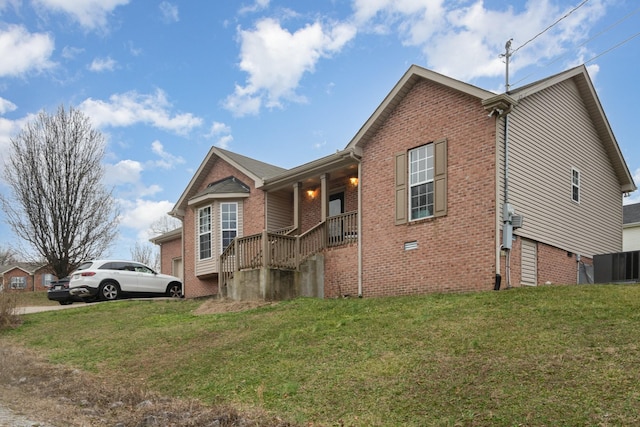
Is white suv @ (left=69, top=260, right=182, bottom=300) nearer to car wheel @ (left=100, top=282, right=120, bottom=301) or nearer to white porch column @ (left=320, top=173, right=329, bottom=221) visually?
car wheel @ (left=100, top=282, right=120, bottom=301)

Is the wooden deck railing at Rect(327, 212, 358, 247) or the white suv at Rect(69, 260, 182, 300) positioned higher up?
the wooden deck railing at Rect(327, 212, 358, 247)

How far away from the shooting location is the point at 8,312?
1460cm

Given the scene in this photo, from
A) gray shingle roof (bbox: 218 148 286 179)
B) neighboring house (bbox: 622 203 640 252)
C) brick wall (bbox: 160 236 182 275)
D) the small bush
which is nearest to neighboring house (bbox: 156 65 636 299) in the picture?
gray shingle roof (bbox: 218 148 286 179)

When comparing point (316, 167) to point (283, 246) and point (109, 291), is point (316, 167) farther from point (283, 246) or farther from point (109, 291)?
point (109, 291)

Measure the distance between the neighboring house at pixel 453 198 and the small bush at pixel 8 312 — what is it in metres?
5.43

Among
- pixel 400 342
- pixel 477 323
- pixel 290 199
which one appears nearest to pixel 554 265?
pixel 477 323

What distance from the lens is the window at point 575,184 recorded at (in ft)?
49.3

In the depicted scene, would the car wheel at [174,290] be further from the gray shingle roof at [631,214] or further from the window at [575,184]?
the gray shingle roof at [631,214]

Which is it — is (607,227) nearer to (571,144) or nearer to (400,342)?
(571,144)

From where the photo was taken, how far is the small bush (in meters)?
14.4

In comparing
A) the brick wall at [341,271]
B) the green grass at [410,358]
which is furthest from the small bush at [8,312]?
the brick wall at [341,271]

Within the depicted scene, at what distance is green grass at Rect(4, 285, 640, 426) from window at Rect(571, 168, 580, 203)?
547 cm

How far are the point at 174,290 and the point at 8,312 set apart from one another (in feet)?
24.2

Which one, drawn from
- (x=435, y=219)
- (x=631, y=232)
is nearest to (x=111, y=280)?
(x=435, y=219)
